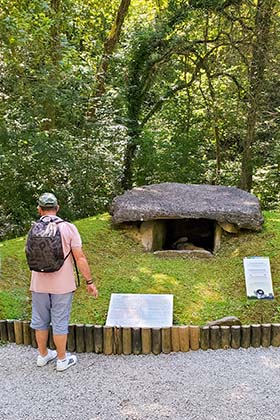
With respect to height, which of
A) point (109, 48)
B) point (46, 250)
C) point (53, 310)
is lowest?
point (53, 310)

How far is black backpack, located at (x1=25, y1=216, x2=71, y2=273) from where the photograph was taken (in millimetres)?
3832

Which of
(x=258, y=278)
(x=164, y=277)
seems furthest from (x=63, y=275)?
(x=258, y=278)

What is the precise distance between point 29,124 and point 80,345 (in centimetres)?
456

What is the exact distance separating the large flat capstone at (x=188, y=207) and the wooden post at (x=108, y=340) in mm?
2846

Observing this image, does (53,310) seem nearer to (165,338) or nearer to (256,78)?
(165,338)

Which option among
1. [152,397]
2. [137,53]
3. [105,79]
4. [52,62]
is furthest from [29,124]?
[152,397]

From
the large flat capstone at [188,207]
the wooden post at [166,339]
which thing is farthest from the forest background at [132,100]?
the wooden post at [166,339]

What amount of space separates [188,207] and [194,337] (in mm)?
3010

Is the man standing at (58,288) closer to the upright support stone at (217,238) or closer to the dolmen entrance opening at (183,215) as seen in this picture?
the dolmen entrance opening at (183,215)

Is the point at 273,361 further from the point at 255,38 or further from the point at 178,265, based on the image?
the point at 255,38

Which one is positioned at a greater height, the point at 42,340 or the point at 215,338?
the point at 42,340

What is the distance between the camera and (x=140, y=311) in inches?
190

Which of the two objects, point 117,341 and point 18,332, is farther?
point 18,332

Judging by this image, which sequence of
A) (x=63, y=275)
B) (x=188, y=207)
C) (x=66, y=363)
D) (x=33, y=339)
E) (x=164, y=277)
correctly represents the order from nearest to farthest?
1. (x=63, y=275)
2. (x=66, y=363)
3. (x=33, y=339)
4. (x=164, y=277)
5. (x=188, y=207)
